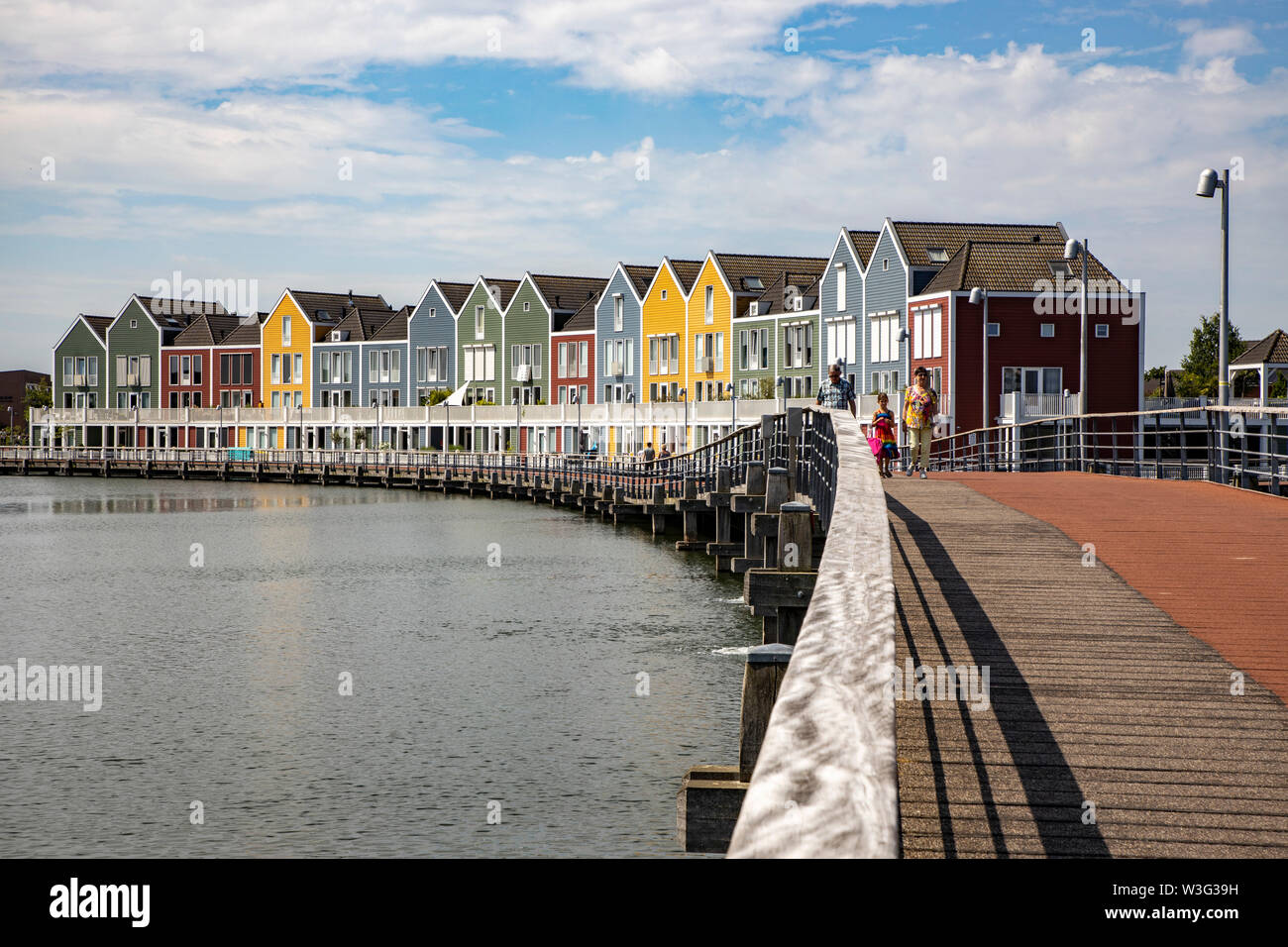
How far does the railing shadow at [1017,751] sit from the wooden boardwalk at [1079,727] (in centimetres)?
1

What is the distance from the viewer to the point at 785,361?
7050 cm

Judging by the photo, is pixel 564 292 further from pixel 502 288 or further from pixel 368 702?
pixel 368 702

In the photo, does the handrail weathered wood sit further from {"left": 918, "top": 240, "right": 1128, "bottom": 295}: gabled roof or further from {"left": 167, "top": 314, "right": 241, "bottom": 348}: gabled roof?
{"left": 167, "top": 314, "right": 241, "bottom": 348}: gabled roof

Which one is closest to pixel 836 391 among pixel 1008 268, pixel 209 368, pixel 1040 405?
pixel 1040 405

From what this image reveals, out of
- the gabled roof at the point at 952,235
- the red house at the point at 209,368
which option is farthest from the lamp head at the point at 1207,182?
the red house at the point at 209,368

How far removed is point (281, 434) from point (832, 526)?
9742cm

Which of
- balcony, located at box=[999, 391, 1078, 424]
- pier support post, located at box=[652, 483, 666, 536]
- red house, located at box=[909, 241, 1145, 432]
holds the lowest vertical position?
pier support post, located at box=[652, 483, 666, 536]

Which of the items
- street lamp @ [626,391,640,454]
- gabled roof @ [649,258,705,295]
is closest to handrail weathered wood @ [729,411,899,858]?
street lamp @ [626,391,640,454]

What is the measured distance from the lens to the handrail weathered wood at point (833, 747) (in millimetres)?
2773

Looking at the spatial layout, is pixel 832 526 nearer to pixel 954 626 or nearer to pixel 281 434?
pixel 954 626

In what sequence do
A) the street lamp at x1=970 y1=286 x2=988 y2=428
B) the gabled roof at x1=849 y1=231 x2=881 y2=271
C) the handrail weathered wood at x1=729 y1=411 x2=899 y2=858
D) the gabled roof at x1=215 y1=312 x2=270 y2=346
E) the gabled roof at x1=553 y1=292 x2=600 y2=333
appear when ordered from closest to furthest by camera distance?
the handrail weathered wood at x1=729 y1=411 x2=899 y2=858 < the street lamp at x1=970 y1=286 x2=988 y2=428 < the gabled roof at x1=849 y1=231 x2=881 y2=271 < the gabled roof at x1=553 y1=292 x2=600 y2=333 < the gabled roof at x1=215 y1=312 x2=270 y2=346

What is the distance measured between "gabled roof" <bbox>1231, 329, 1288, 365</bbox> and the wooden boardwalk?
83816 millimetres

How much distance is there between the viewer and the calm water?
1339 cm
